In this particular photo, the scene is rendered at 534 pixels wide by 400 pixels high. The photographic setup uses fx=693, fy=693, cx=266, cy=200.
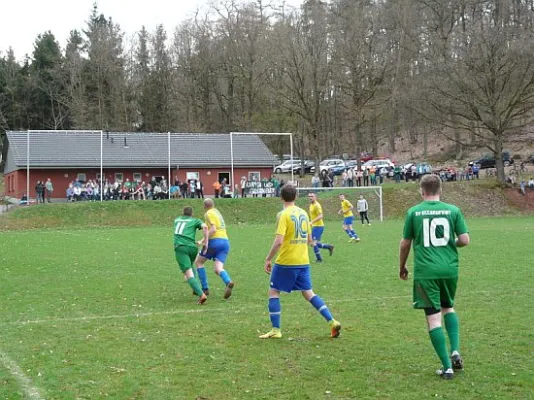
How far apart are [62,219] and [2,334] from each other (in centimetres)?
3195

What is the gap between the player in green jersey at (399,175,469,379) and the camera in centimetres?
685

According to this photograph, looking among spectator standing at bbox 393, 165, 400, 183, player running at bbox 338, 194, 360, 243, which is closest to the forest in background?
spectator standing at bbox 393, 165, 400, 183

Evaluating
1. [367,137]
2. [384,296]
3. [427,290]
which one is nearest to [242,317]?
[384,296]

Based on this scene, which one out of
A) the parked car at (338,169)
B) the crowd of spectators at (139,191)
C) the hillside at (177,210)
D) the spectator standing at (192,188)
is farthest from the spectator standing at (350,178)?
the spectator standing at (192,188)

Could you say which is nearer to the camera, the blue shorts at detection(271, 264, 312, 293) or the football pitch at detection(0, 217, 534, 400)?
the football pitch at detection(0, 217, 534, 400)

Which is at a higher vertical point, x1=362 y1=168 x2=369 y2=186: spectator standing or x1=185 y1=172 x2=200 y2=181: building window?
x1=185 y1=172 x2=200 y2=181: building window

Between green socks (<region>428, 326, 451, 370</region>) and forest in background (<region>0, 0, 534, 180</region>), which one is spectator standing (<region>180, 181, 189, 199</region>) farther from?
green socks (<region>428, 326, 451, 370</region>)

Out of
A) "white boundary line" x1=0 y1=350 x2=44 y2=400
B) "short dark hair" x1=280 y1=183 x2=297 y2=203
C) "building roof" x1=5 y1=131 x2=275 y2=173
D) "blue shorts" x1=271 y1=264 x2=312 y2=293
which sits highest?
"building roof" x1=5 y1=131 x2=275 y2=173

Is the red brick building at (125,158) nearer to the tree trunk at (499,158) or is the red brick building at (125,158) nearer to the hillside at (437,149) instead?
the tree trunk at (499,158)

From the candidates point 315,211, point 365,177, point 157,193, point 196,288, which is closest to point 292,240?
point 196,288

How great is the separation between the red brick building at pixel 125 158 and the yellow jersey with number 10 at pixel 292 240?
4319 centimetres

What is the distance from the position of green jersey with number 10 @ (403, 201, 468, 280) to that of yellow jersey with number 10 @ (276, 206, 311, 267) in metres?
2.07

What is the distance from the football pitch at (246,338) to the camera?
666 centimetres

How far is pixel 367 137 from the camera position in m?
69.1
